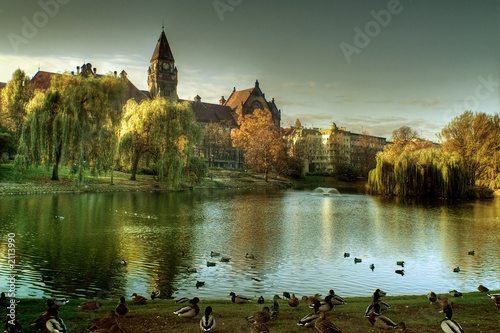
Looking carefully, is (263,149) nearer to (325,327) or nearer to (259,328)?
(325,327)

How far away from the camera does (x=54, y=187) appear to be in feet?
137

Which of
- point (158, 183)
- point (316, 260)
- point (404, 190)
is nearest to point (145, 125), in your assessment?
point (158, 183)

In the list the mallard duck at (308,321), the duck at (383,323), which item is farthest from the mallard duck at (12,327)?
the duck at (383,323)

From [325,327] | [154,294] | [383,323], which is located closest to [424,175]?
[154,294]

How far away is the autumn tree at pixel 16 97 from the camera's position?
49562 mm

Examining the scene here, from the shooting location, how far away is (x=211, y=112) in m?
A: 117

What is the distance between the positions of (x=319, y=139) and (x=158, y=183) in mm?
94181

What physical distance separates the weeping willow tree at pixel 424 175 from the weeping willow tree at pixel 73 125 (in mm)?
36030

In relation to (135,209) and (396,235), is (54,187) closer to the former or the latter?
(135,209)

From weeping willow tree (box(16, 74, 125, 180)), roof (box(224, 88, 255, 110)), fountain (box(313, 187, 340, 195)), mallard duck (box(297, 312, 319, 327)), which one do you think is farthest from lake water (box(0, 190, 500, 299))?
roof (box(224, 88, 255, 110))

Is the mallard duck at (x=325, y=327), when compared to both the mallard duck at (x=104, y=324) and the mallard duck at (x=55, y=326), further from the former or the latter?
the mallard duck at (x=55, y=326)

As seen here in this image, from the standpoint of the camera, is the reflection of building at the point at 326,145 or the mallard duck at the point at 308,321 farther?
the reflection of building at the point at 326,145

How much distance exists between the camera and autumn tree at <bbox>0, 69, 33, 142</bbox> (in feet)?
163

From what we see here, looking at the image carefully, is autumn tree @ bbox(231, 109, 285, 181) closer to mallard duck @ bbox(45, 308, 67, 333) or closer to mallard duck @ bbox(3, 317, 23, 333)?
mallard duck @ bbox(45, 308, 67, 333)
